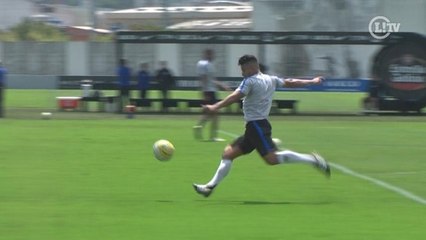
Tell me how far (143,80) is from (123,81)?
0.79 m

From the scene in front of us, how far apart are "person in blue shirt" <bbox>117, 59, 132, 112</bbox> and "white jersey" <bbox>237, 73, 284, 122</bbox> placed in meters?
20.7

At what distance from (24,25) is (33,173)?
70412 millimetres

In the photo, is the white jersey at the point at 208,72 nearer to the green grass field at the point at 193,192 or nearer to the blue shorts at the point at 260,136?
the green grass field at the point at 193,192

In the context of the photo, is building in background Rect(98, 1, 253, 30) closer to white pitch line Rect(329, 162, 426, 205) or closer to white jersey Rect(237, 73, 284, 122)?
white pitch line Rect(329, 162, 426, 205)

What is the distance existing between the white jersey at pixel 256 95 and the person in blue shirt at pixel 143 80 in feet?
69.2

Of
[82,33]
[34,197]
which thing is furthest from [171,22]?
[34,197]

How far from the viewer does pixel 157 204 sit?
35.2 feet

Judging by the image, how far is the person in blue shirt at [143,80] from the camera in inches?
1270

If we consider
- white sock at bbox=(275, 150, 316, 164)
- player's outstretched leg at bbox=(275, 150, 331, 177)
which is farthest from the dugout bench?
white sock at bbox=(275, 150, 316, 164)

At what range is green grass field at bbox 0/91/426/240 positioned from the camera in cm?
912

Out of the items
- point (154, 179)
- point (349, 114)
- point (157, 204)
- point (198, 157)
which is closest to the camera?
point (157, 204)

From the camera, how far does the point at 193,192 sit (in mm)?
11820

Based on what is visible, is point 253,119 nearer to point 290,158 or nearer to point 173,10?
point 290,158

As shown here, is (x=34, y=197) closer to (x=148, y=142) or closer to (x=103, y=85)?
(x=148, y=142)
